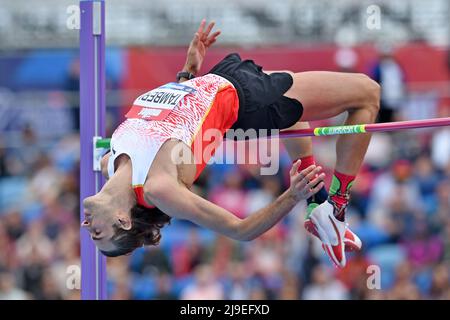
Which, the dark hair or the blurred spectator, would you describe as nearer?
the dark hair

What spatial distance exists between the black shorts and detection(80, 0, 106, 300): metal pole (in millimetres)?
927

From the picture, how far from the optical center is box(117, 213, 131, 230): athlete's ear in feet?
20.3

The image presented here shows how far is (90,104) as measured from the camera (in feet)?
23.3

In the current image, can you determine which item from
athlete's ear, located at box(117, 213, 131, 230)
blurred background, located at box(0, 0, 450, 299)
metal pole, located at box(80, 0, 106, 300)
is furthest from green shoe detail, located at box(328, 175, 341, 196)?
blurred background, located at box(0, 0, 450, 299)

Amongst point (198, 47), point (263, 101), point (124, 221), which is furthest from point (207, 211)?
point (198, 47)

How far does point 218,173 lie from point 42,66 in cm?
256

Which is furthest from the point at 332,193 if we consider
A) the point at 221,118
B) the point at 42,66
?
the point at 42,66

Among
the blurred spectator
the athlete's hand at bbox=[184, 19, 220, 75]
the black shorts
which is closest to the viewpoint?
the black shorts

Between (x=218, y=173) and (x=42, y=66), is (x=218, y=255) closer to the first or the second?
(x=218, y=173)

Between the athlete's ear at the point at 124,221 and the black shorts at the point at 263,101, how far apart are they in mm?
879

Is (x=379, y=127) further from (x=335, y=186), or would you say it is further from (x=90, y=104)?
(x=90, y=104)

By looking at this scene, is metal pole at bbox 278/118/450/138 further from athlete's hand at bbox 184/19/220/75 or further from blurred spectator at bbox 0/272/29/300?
blurred spectator at bbox 0/272/29/300

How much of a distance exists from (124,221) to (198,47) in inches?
56.5

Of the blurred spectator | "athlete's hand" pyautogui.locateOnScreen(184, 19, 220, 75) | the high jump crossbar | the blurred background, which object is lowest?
the blurred spectator
